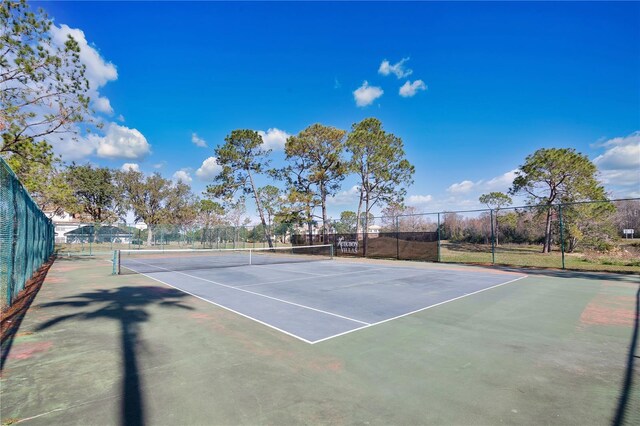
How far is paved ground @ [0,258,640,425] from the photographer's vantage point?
2834mm

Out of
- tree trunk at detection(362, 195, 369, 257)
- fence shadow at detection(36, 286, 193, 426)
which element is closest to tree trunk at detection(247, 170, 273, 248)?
tree trunk at detection(362, 195, 369, 257)

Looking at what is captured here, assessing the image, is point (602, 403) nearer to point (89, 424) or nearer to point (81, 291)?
point (89, 424)

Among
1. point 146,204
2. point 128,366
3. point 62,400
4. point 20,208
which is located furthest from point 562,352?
point 146,204

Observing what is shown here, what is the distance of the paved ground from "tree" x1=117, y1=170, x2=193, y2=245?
5141cm

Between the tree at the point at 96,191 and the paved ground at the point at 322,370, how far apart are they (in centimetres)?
5029

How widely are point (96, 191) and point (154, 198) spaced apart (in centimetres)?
817

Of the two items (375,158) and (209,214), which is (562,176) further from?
(209,214)

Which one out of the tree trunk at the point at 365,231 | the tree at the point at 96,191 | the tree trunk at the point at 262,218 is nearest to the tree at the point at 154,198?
the tree at the point at 96,191

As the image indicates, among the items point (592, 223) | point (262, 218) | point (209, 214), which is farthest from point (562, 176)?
point (209, 214)

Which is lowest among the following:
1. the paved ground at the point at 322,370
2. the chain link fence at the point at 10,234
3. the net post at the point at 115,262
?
the paved ground at the point at 322,370

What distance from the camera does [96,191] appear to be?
158ft

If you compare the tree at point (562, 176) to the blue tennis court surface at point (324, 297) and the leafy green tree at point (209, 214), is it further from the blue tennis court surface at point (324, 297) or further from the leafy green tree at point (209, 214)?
the leafy green tree at point (209, 214)

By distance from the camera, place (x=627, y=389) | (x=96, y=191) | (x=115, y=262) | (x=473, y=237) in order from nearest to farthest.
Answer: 1. (x=627, y=389)
2. (x=115, y=262)
3. (x=473, y=237)
4. (x=96, y=191)

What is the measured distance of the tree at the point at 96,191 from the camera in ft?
153
